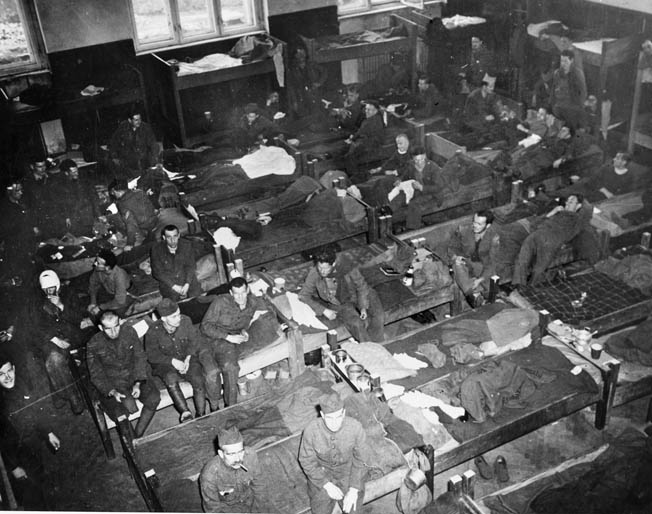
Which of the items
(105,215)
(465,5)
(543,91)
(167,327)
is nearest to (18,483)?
(167,327)

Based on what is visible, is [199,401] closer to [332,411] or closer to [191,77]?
[332,411]

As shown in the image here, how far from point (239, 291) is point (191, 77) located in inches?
253

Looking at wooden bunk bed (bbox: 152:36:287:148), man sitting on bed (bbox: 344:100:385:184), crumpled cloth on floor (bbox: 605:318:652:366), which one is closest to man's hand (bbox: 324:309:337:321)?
crumpled cloth on floor (bbox: 605:318:652:366)

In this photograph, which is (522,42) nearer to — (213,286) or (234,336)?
(213,286)

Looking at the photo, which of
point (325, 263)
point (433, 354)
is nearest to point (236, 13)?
point (325, 263)

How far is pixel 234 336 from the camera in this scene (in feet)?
23.1

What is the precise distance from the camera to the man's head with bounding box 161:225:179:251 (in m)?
8.03

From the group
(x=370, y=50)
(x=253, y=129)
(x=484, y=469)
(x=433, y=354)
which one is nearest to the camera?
(x=484, y=469)

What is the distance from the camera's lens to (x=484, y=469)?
20.7 ft

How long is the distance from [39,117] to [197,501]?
846cm

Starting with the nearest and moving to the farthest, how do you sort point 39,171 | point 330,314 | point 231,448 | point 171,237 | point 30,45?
point 231,448 → point 330,314 → point 171,237 → point 39,171 → point 30,45

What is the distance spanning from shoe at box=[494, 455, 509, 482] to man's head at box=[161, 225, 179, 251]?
4343 millimetres

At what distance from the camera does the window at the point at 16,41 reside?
1119 centimetres

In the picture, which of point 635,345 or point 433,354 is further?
point 433,354
